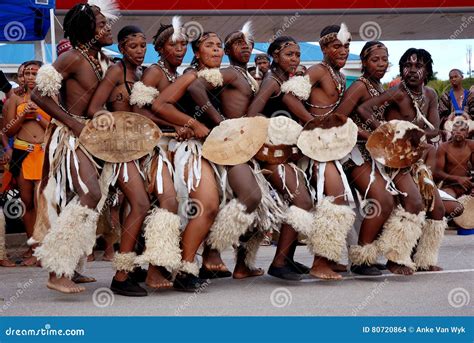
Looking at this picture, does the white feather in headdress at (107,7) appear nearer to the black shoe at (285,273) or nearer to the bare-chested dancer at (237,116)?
the bare-chested dancer at (237,116)

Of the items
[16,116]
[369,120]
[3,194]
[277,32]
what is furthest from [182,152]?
[277,32]

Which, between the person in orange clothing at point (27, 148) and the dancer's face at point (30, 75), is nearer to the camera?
the person in orange clothing at point (27, 148)

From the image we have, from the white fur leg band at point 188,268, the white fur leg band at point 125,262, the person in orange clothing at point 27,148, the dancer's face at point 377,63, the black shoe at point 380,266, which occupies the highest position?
the dancer's face at point 377,63

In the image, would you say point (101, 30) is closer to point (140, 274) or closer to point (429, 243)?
point (140, 274)

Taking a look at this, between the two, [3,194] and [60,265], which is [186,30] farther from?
[3,194]

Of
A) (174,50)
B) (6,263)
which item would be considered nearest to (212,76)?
(174,50)

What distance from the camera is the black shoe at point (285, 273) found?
554 cm

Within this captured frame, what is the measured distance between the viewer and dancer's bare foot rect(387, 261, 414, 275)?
19.0 ft

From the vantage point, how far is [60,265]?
16.1 ft

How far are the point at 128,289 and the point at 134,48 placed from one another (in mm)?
1663

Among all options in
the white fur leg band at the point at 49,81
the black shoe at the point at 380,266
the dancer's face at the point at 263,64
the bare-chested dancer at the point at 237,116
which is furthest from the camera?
the dancer's face at the point at 263,64

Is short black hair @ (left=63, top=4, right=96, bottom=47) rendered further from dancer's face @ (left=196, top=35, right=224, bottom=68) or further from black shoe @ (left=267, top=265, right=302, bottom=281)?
black shoe @ (left=267, top=265, right=302, bottom=281)

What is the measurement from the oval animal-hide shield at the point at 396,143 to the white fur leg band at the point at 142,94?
163 centimetres

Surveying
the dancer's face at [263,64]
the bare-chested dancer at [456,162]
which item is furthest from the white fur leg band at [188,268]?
the bare-chested dancer at [456,162]
